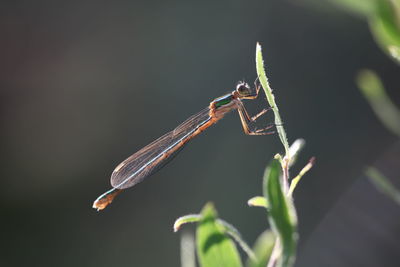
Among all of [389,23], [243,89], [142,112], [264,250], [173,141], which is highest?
[142,112]

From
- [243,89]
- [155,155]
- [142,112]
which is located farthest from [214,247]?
[142,112]

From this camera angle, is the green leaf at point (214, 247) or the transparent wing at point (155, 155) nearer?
the green leaf at point (214, 247)

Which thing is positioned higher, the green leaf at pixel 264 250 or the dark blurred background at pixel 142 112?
the dark blurred background at pixel 142 112

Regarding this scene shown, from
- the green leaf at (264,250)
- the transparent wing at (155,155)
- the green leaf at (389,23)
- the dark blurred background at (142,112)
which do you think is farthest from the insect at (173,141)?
the dark blurred background at (142,112)

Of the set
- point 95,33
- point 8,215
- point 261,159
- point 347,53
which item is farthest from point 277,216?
point 8,215

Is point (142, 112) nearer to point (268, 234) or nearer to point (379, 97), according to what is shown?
point (379, 97)

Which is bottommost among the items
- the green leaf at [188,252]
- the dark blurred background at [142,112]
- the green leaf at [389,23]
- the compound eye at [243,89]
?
the green leaf at [188,252]

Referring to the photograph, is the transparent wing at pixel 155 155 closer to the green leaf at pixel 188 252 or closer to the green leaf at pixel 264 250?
the green leaf at pixel 188 252
